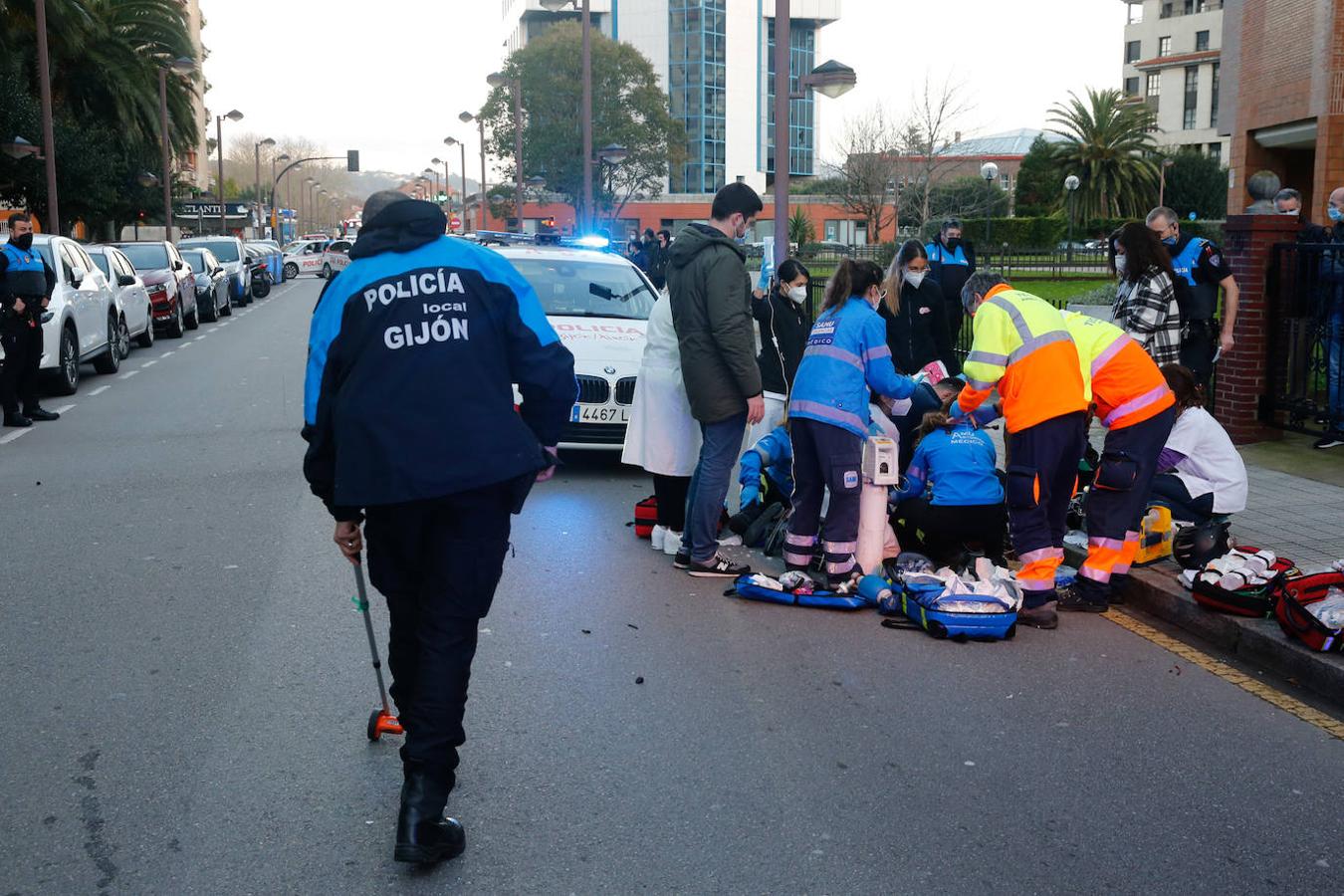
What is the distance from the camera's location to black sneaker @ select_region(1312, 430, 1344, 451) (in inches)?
415

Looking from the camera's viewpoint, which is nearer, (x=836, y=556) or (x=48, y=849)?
(x=48, y=849)

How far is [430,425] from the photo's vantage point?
381 cm

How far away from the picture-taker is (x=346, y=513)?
4066mm

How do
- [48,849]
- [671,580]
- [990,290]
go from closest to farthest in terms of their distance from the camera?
1. [48,849]
2. [990,290]
3. [671,580]

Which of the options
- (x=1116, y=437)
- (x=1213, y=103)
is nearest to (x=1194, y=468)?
(x=1116, y=437)

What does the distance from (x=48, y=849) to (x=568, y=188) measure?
245 ft

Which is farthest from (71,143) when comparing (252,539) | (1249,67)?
(252,539)

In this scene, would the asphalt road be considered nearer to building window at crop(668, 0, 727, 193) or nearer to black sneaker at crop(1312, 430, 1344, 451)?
black sneaker at crop(1312, 430, 1344, 451)

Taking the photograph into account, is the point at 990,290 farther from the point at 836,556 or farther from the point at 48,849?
the point at 48,849

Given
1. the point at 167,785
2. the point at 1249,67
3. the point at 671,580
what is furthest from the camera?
the point at 1249,67

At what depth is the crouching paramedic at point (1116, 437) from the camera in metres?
6.86

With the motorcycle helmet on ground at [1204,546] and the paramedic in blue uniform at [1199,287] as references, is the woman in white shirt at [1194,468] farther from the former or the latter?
the paramedic in blue uniform at [1199,287]

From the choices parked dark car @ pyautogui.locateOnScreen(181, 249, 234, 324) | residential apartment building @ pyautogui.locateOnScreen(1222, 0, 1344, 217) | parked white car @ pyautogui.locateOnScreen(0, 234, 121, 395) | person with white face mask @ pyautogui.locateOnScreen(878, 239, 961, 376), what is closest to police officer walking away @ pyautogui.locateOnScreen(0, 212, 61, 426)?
parked white car @ pyautogui.locateOnScreen(0, 234, 121, 395)

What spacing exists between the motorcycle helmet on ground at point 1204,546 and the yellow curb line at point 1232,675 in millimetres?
506
